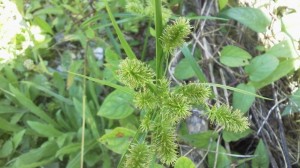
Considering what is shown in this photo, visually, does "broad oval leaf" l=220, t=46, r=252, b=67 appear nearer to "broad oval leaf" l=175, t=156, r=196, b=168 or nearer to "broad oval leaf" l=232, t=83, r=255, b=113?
"broad oval leaf" l=232, t=83, r=255, b=113

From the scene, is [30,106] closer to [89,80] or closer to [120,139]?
[89,80]

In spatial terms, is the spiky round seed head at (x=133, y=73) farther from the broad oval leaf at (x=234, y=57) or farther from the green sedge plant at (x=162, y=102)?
the broad oval leaf at (x=234, y=57)

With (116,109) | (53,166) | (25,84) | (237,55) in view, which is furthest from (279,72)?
(25,84)

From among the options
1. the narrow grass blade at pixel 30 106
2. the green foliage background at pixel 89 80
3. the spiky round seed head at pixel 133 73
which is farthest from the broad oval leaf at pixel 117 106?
the spiky round seed head at pixel 133 73

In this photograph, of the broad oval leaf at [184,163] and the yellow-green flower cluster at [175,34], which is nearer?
the yellow-green flower cluster at [175,34]

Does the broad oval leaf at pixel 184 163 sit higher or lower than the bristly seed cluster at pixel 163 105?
lower

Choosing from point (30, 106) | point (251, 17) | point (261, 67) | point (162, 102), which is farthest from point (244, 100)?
point (30, 106)
